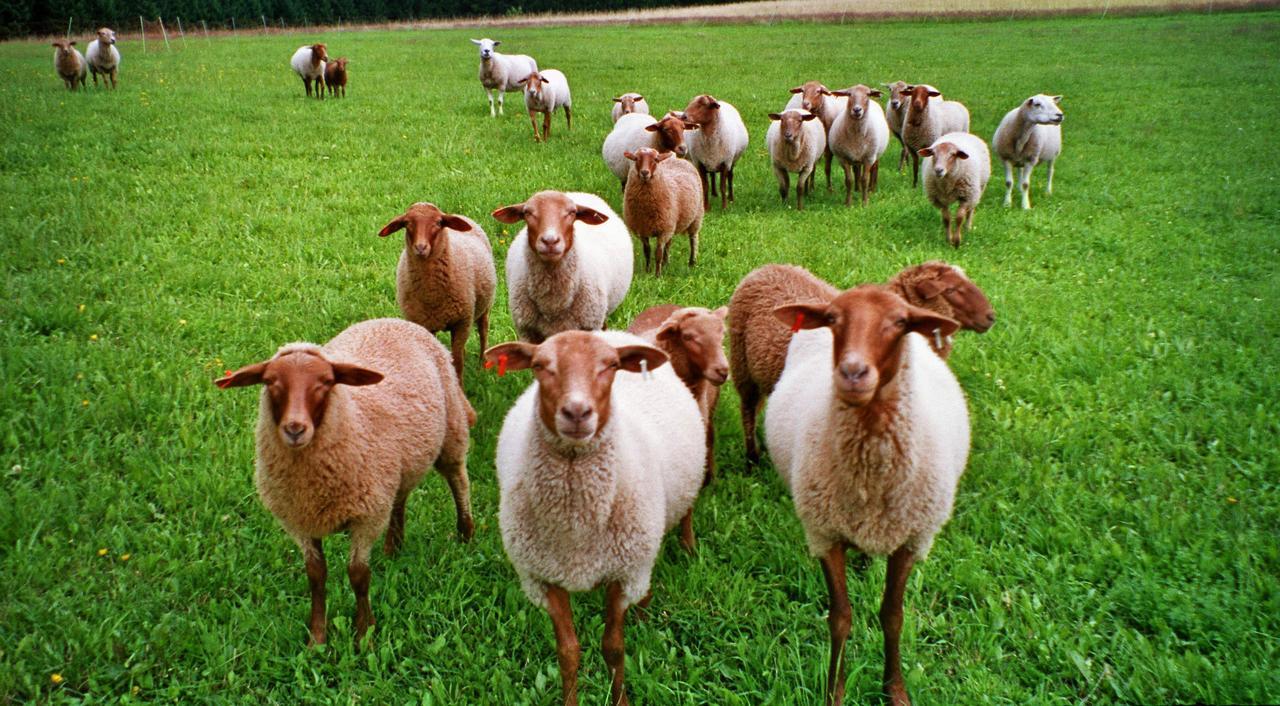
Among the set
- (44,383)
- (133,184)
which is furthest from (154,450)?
(133,184)

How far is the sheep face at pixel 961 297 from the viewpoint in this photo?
496 centimetres

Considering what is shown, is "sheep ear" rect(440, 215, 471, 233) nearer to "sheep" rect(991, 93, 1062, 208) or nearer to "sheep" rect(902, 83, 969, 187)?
"sheep" rect(991, 93, 1062, 208)

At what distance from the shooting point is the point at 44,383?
525 cm

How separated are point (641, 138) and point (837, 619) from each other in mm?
8581

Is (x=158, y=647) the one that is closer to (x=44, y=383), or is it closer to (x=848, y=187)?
(x=44, y=383)

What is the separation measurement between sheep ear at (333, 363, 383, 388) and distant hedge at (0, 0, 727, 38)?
4962 centimetres

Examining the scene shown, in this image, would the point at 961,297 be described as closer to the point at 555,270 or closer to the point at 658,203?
the point at 555,270

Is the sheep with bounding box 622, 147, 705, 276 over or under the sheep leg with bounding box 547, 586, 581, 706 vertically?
over

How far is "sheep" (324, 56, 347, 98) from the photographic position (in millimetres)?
19859

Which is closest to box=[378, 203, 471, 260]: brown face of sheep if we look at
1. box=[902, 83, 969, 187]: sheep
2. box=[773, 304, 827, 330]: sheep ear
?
box=[773, 304, 827, 330]: sheep ear

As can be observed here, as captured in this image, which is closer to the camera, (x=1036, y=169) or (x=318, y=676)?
(x=318, y=676)

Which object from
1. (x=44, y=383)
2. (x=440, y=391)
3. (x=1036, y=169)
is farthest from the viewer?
(x=1036, y=169)

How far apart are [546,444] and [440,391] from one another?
125 cm

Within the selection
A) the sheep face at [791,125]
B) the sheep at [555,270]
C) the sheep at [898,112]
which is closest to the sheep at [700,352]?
the sheep at [555,270]
